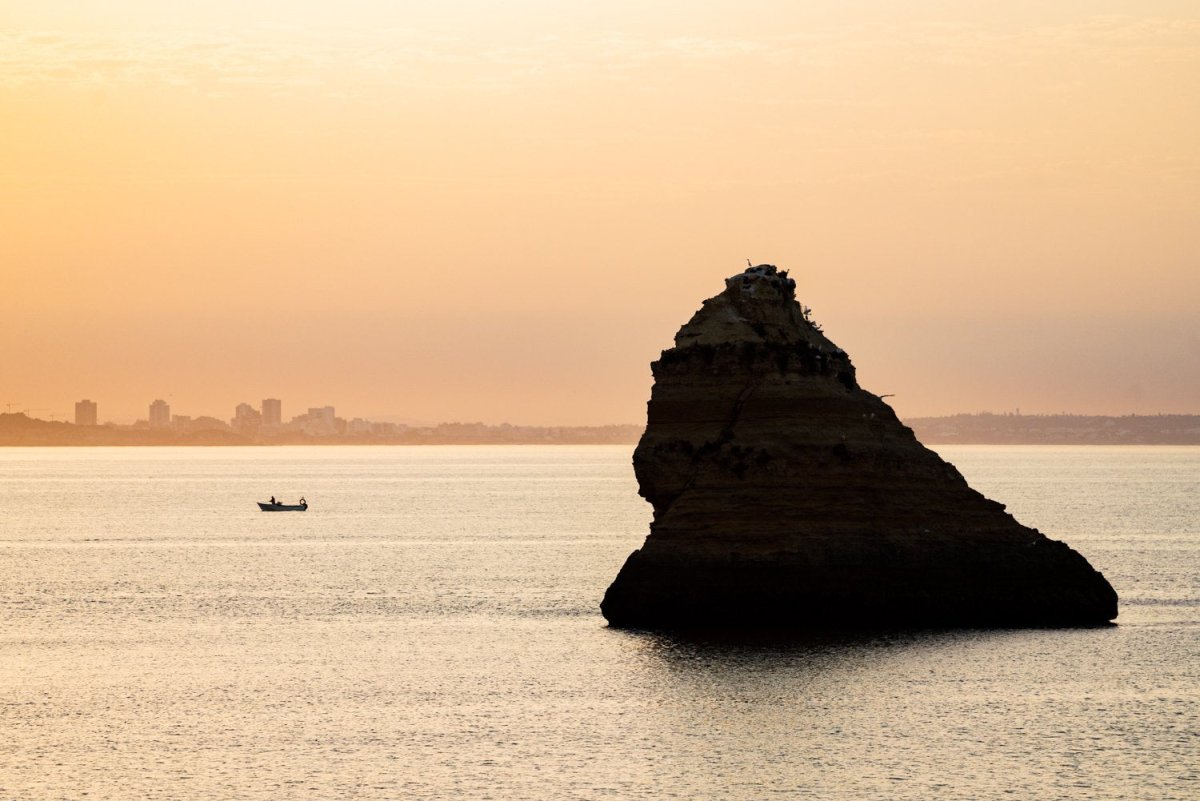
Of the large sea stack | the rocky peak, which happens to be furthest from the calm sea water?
the rocky peak

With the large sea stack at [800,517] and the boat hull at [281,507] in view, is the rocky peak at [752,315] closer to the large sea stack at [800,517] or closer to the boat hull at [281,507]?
the large sea stack at [800,517]

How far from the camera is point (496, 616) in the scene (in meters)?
77.4

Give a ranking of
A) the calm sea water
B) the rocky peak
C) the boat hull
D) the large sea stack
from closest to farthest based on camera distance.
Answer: the calm sea water
the large sea stack
the rocky peak
the boat hull

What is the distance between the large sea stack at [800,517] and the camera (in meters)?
65.0

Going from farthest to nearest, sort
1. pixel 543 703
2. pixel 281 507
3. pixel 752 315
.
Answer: pixel 281 507 → pixel 752 315 → pixel 543 703

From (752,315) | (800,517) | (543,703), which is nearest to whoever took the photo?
(543,703)

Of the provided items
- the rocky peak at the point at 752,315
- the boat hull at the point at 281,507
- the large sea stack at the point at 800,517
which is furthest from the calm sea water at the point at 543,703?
the boat hull at the point at 281,507

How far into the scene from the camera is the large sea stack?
213 feet

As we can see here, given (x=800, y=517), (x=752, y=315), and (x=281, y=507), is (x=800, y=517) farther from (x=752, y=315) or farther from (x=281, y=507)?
(x=281, y=507)

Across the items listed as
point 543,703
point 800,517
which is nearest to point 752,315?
point 800,517

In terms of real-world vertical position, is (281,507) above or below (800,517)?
below

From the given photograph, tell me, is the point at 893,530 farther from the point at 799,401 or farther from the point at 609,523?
the point at 609,523

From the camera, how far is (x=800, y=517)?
6569cm

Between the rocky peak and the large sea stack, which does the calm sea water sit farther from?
the rocky peak
